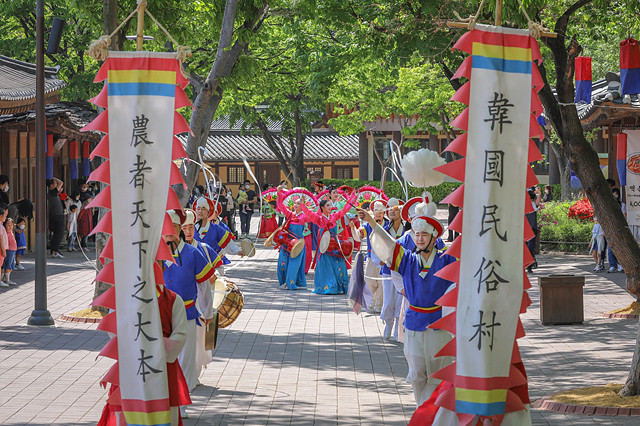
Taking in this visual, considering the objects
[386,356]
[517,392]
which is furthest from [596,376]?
[517,392]

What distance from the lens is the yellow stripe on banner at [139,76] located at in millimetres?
6438

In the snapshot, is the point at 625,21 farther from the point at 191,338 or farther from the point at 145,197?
the point at 145,197

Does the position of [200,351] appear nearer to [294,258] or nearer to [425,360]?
[425,360]

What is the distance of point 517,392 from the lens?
6523mm

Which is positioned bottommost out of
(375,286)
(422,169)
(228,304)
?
(375,286)

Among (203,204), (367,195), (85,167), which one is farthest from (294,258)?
(85,167)

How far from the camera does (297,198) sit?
771 inches

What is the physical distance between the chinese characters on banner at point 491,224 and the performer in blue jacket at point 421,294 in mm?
1617

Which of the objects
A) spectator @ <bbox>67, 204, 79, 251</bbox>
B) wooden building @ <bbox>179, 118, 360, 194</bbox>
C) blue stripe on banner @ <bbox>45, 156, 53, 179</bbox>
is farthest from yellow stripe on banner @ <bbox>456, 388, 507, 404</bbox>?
wooden building @ <bbox>179, 118, 360, 194</bbox>

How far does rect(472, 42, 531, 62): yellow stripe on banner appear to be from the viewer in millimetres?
6340

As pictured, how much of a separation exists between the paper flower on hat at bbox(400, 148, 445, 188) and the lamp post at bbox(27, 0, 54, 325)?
6.10 metres

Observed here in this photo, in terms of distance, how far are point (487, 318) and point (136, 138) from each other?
262 cm

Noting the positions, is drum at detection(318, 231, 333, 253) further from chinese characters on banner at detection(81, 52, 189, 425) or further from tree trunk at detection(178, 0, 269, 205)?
chinese characters on banner at detection(81, 52, 189, 425)

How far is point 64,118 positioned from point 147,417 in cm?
1920
